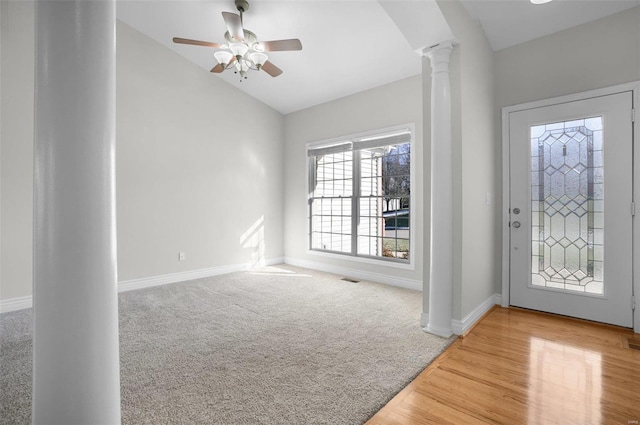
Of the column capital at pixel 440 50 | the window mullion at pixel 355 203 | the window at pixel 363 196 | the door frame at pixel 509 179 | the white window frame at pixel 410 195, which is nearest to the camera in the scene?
the column capital at pixel 440 50

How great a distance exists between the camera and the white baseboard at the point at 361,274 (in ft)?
13.4

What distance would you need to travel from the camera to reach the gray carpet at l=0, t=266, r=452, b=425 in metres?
1.67

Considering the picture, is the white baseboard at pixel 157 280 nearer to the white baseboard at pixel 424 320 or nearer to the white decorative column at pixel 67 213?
the white baseboard at pixel 424 320

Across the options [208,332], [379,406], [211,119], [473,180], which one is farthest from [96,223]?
[211,119]

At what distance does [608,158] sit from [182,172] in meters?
4.86

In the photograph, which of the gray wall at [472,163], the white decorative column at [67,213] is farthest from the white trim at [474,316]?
the white decorative column at [67,213]

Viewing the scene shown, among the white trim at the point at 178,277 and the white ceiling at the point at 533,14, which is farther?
the white trim at the point at 178,277

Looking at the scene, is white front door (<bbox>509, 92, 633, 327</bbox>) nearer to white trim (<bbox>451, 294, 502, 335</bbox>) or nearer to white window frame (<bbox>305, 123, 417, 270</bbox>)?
white trim (<bbox>451, 294, 502, 335</bbox>)

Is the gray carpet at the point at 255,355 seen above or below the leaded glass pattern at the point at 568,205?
below

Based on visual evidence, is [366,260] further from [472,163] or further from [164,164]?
[164,164]

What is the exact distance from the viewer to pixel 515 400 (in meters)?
1.75

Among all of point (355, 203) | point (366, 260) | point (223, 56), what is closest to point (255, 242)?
point (355, 203)

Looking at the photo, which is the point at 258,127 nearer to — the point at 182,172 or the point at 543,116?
the point at 182,172

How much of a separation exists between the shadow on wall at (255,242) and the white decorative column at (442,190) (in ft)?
11.2
